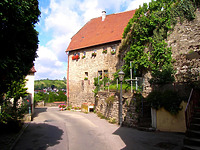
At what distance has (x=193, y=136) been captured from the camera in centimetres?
603

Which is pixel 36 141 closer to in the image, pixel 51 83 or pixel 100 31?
pixel 100 31

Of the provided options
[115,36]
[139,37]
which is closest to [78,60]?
[115,36]

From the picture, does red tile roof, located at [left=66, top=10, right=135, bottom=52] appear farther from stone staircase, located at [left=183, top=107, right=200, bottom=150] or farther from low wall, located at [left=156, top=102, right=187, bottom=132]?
stone staircase, located at [left=183, top=107, right=200, bottom=150]

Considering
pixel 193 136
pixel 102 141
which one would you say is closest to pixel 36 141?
pixel 102 141

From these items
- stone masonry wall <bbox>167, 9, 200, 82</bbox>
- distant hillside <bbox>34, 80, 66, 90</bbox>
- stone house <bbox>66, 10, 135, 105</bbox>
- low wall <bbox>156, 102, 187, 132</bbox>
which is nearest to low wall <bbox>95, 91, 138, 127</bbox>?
low wall <bbox>156, 102, 187, 132</bbox>

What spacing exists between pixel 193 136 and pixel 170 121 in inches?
141

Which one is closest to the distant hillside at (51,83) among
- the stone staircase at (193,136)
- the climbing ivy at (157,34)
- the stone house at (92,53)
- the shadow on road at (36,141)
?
the stone house at (92,53)

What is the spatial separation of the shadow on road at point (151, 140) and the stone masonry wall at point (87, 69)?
1233cm

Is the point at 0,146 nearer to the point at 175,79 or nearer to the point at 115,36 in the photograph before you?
the point at 175,79

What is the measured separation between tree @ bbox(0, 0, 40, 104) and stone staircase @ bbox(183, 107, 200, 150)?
6179 mm

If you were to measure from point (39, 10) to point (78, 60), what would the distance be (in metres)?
18.6

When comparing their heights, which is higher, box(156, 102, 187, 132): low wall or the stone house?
the stone house

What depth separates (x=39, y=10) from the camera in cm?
679

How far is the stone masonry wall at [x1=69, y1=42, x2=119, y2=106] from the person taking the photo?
71.5ft
